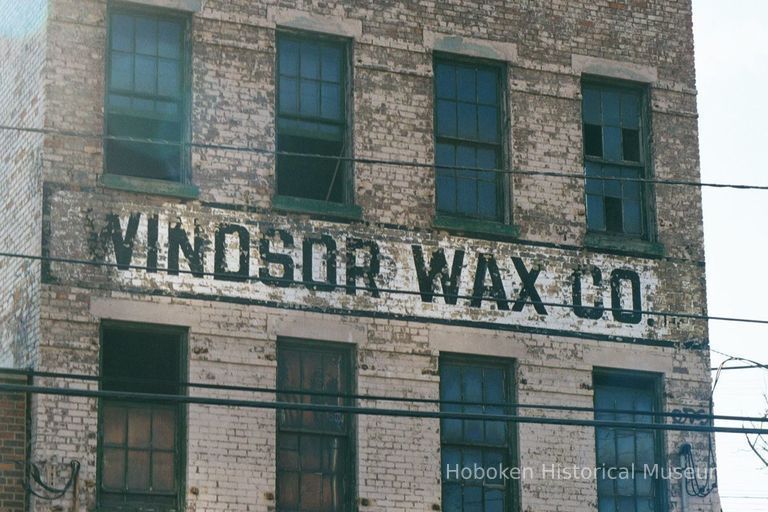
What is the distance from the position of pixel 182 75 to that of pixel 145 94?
533 millimetres

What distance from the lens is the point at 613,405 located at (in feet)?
71.6

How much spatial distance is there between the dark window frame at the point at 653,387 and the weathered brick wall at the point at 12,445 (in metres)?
7.09

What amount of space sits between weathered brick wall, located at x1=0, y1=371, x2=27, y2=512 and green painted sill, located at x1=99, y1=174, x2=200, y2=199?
2444mm

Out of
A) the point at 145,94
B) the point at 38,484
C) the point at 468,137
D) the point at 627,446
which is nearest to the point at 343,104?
the point at 468,137

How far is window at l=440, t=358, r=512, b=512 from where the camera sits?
20.6 metres

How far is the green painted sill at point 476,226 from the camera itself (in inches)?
833

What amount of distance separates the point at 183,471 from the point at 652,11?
8.99m

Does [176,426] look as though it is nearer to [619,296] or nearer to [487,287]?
[487,287]

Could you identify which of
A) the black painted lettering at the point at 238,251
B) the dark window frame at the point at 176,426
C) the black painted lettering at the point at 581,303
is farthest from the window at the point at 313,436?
the black painted lettering at the point at 581,303

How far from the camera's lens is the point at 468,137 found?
21.8m

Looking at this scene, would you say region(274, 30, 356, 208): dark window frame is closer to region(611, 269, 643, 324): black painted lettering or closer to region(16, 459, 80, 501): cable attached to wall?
region(611, 269, 643, 324): black painted lettering

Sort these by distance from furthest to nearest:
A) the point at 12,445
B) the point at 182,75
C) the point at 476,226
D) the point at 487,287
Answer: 1. the point at 476,226
2. the point at 487,287
3. the point at 182,75
4. the point at 12,445

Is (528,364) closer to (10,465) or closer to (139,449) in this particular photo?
(139,449)

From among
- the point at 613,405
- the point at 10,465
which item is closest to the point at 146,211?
the point at 10,465
